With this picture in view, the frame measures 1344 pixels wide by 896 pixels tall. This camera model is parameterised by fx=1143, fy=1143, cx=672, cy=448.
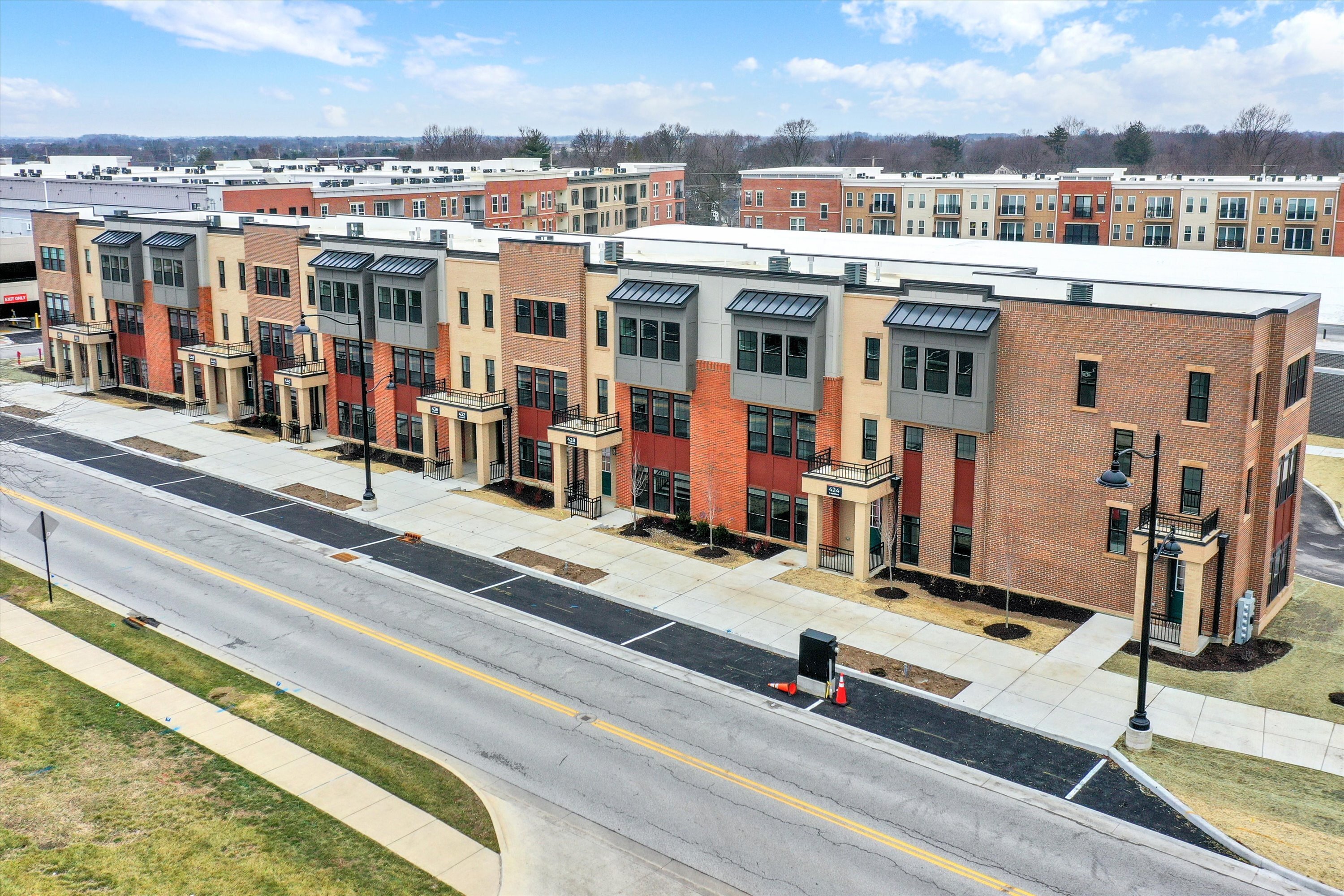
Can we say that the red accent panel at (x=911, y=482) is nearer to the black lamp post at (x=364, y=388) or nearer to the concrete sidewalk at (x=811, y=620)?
the concrete sidewalk at (x=811, y=620)

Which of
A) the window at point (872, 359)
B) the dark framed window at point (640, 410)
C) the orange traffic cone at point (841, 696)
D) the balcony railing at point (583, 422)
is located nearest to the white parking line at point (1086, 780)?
the orange traffic cone at point (841, 696)

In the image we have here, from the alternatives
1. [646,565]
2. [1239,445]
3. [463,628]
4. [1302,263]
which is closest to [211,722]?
[463,628]

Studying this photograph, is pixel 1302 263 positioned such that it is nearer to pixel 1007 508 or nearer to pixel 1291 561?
pixel 1291 561

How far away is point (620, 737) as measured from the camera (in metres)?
28.0

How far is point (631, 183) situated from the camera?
129 metres

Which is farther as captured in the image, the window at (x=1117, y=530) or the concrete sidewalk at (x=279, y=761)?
the window at (x=1117, y=530)

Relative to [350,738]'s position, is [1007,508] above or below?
above

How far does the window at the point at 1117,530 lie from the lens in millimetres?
34969

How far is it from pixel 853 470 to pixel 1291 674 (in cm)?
1440

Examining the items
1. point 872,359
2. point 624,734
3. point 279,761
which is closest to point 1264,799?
point 624,734

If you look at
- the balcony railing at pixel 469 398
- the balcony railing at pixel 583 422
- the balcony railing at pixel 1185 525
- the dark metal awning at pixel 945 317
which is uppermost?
the dark metal awning at pixel 945 317

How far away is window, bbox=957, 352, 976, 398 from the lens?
1432 inches

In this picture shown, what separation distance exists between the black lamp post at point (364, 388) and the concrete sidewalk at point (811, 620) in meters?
0.57

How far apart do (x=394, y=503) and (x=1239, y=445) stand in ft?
104
